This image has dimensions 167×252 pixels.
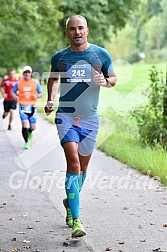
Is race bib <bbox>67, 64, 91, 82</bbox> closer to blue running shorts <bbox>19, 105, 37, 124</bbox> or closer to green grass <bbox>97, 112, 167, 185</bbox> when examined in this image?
green grass <bbox>97, 112, 167, 185</bbox>

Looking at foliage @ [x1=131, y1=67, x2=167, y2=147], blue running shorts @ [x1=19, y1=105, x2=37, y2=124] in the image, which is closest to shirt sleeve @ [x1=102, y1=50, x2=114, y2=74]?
foliage @ [x1=131, y1=67, x2=167, y2=147]

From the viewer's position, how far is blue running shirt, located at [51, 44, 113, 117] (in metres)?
6.96

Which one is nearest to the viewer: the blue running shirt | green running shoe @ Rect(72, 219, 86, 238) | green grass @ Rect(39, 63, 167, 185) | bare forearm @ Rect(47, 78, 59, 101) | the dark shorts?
green running shoe @ Rect(72, 219, 86, 238)

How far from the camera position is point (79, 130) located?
7066 millimetres

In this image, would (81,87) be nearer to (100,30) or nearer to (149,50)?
(100,30)

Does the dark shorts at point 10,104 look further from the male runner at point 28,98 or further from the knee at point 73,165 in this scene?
the knee at point 73,165

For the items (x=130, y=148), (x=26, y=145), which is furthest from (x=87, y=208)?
(x=26, y=145)

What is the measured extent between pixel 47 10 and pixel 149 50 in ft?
263

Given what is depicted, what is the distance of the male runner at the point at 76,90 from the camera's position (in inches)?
271

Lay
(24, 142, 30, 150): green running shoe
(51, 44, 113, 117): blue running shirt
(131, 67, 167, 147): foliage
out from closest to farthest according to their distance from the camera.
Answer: (51, 44, 113, 117): blue running shirt → (131, 67, 167, 147): foliage → (24, 142, 30, 150): green running shoe

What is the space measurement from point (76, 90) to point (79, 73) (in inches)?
7.1

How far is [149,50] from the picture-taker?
4264 inches

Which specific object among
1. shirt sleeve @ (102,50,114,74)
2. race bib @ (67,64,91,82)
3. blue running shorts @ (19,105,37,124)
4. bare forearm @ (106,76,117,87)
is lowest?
blue running shorts @ (19,105,37,124)

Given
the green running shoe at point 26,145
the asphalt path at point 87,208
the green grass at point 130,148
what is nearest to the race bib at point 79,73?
the asphalt path at point 87,208
